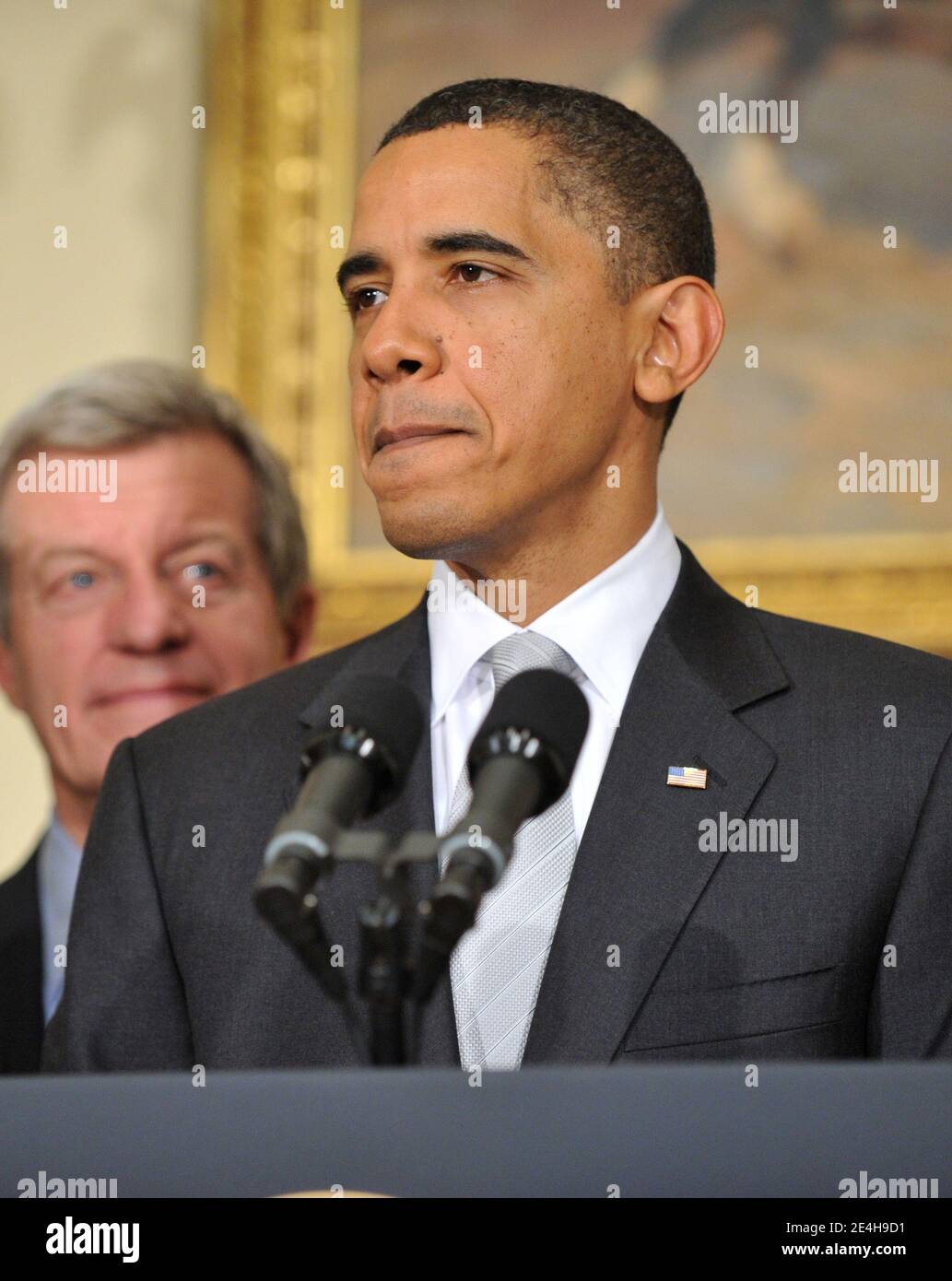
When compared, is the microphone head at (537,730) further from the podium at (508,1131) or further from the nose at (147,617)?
the nose at (147,617)

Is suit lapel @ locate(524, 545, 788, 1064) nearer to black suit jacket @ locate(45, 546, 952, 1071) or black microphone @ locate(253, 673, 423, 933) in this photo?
black suit jacket @ locate(45, 546, 952, 1071)

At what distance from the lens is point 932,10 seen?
2484 mm

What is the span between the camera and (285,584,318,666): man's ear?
91.3 inches

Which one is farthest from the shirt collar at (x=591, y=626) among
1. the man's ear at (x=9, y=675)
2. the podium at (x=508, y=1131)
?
the man's ear at (x=9, y=675)

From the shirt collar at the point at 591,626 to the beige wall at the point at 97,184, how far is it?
45.9 inches

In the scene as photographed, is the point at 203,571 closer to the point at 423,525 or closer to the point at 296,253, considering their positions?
the point at 296,253

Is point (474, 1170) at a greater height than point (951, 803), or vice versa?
point (951, 803)

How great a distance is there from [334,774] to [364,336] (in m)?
0.66

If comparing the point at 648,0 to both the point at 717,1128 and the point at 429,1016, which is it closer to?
the point at 429,1016

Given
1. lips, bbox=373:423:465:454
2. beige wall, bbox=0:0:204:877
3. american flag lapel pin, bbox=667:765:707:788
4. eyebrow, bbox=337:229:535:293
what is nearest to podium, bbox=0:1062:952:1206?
american flag lapel pin, bbox=667:765:707:788

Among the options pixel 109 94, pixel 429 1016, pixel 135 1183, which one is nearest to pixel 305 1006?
pixel 429 1016

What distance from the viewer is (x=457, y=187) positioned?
154 centimetres

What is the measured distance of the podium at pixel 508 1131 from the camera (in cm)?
94

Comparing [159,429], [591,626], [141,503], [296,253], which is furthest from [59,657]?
[591,626]
